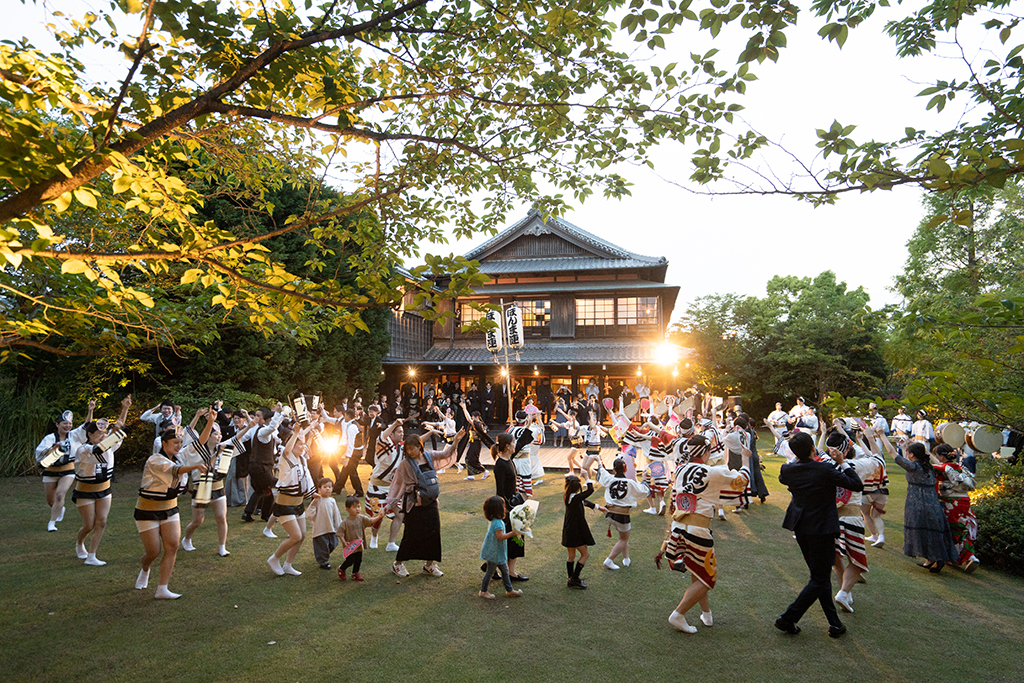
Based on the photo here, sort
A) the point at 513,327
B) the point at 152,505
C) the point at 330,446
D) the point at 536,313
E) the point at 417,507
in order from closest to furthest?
the point at 152,505 < the point at 417,507 < the point at 330,446 < the point at 513,327 < the point at 536,313

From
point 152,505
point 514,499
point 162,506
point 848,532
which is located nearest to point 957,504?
point 848,532

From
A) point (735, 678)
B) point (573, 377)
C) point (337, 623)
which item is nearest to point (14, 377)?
point (337, 623)

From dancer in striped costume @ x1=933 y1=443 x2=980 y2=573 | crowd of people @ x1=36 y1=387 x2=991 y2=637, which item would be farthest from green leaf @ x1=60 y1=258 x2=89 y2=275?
dancer in striped costume @ x1=933 y1=443 x2=980 y2=573

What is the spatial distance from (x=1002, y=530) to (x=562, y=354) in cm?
A: 1792

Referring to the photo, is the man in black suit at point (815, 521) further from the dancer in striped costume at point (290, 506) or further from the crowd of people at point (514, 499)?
the dancer in striped costume at point (290, 506)

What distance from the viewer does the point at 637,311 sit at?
24922 mm

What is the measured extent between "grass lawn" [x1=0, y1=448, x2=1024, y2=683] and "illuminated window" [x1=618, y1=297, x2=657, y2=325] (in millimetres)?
17808

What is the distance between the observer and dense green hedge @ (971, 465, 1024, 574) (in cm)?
674

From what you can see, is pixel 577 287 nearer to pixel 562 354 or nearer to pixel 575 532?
pixel 562 354

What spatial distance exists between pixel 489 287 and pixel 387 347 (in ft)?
22.1

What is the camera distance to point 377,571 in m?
6.66

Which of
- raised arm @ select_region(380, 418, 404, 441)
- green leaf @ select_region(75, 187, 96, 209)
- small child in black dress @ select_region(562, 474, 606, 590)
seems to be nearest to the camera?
green leaf @ select_region(75, 187, 96, 209)

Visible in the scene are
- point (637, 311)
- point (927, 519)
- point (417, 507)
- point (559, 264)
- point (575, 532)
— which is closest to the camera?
point (575, 532)

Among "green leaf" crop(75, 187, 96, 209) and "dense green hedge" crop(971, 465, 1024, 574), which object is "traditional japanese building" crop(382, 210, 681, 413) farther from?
"green leaf" crop(75, 187, 96, 209)
